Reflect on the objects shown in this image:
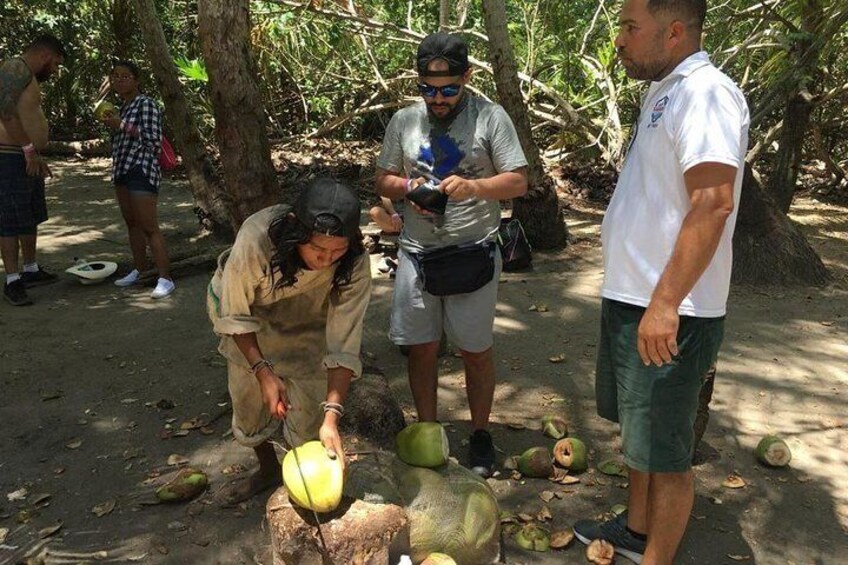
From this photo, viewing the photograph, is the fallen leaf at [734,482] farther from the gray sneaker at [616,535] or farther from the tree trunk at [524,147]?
the tree trunk at [524,147]

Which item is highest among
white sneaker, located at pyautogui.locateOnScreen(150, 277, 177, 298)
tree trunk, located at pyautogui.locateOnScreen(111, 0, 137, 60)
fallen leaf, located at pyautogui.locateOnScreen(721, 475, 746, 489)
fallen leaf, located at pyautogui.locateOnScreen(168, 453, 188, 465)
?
tree trunk, located at pyautogui.locateOnScreen(111, 0, 137, 60)

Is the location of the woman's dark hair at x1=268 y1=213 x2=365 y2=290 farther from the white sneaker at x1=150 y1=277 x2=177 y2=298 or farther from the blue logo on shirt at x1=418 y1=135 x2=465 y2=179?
the white sneaker at x1=150 y1=277 x2=177 y2=298

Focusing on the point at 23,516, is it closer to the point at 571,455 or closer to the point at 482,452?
the point at 482,452

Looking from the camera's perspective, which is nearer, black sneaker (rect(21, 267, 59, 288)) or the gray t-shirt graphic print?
the gray t-shirt graphic print

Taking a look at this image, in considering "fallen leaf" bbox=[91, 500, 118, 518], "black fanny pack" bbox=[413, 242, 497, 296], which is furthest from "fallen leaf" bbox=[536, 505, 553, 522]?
"fallen leaf" bbox=[91, 500, 118, 518]

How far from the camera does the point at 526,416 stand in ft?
12.8

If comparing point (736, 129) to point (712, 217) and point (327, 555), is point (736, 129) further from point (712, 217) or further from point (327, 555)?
point (327, 555)

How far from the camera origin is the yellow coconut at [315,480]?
7.13ft

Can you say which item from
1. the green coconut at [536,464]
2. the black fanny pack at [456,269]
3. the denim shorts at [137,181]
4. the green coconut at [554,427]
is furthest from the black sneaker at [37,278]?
the green coconut at [536,464]

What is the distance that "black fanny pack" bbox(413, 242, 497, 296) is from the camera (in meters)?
3.11

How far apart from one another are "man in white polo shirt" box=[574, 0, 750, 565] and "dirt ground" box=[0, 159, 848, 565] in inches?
27.1

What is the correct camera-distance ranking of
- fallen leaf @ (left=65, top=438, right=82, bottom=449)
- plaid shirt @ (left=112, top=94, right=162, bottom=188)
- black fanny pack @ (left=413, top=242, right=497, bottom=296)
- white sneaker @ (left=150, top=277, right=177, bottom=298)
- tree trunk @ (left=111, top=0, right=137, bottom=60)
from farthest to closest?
tree trunk @ (left=111, top=0, right=137, bottom=60) → white sneaker @ (left=150, top=277, right=177, bottom=298) → plaid shirt @ (left=112, top=94, right=162, bottom=188) → fallen leaf @ (left=65, top=438, right=82, bottom=449) → black fanny pack @ (left=413, top=242, right=497, bottom=296)

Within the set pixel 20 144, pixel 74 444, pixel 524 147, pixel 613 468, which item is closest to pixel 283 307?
pixel 74 444

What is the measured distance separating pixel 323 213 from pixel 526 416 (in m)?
2.13
